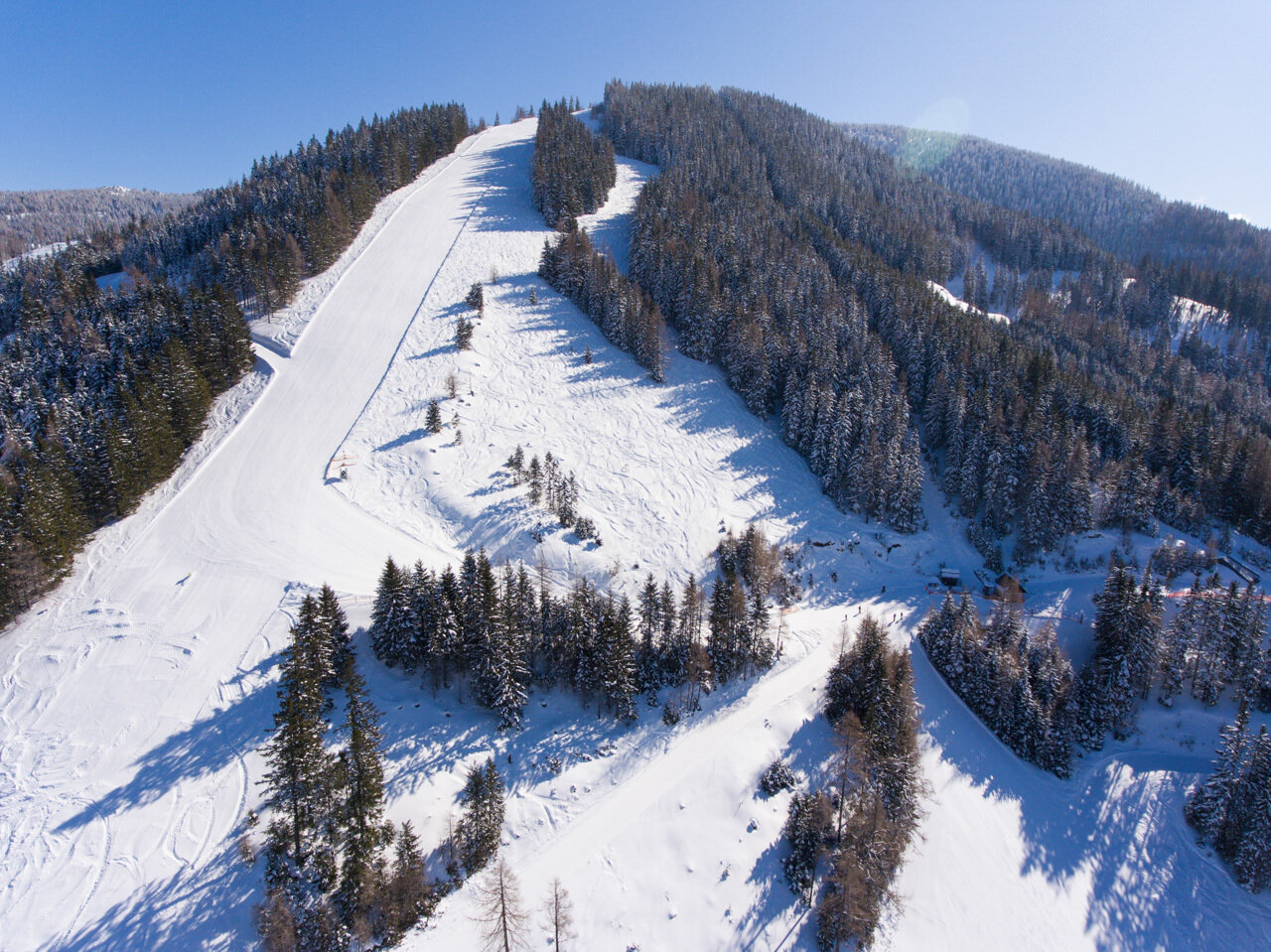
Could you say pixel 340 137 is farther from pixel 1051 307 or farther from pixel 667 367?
pixel 1051 307

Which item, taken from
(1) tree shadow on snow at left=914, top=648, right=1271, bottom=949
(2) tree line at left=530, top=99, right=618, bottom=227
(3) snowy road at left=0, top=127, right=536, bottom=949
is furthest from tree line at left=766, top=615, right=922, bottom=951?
(2) tree line at left=530, top=99, right=618, bottom=227

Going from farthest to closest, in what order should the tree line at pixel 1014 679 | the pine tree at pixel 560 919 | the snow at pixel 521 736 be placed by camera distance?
the tree line at pixel 1014 679 < the snow at pixel 521 736 < the pine tree at pixel 560 919

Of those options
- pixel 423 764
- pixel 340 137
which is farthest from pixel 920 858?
pixel 340 137

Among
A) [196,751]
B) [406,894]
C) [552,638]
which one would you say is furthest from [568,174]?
[406,894]

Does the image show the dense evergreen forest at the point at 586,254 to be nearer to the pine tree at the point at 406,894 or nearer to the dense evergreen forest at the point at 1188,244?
the pine tree at the point at 406,894

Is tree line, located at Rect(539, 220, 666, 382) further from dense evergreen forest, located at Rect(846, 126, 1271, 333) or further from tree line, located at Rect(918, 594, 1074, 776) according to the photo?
dense evergreen forest, located at Rect(846, 126, 1271, 333)

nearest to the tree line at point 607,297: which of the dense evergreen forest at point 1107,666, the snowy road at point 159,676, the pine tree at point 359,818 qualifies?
the snowy road at point 159,676
